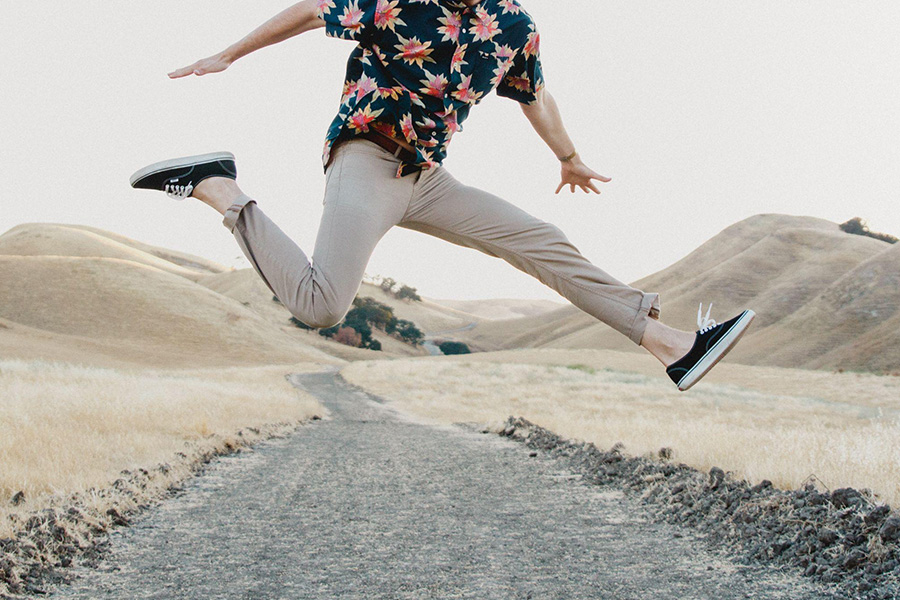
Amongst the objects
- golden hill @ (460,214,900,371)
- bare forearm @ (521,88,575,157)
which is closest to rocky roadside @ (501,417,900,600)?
bare forearm @ (521,88,575,157)

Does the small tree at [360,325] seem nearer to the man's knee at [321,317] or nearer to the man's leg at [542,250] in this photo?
the man's leg at [542,250]

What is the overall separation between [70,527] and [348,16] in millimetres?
3413

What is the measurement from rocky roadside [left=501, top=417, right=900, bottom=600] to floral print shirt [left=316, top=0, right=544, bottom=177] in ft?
9.08

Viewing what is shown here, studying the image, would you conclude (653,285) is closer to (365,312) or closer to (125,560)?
(365,312)

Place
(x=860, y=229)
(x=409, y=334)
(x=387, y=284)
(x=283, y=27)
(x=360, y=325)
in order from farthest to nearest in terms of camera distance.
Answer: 1. (x=387, y=284)
2. (x=860, y=229)
3. (x=409, y=334)
4. (x=360, y=325)
5. (x=283, y=27)

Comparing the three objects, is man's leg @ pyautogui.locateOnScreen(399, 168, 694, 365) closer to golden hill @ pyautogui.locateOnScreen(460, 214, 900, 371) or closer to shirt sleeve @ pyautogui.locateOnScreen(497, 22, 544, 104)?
shirt sleeve @ pyautogui.locateOnScreen(497, 22, 544, 104)

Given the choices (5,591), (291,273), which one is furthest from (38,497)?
(291,273)

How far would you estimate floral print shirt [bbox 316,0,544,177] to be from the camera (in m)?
2.95

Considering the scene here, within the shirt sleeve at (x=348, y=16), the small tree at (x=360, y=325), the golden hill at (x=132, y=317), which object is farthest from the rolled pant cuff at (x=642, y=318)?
the small tree at (x=360, y=325)

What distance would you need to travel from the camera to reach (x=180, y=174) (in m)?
3.19

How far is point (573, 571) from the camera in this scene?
3686mm

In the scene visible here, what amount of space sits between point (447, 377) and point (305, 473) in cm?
2933

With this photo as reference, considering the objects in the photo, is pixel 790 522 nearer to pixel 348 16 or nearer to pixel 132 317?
pixel 348 16

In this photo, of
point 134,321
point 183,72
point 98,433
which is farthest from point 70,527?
point 134,321
